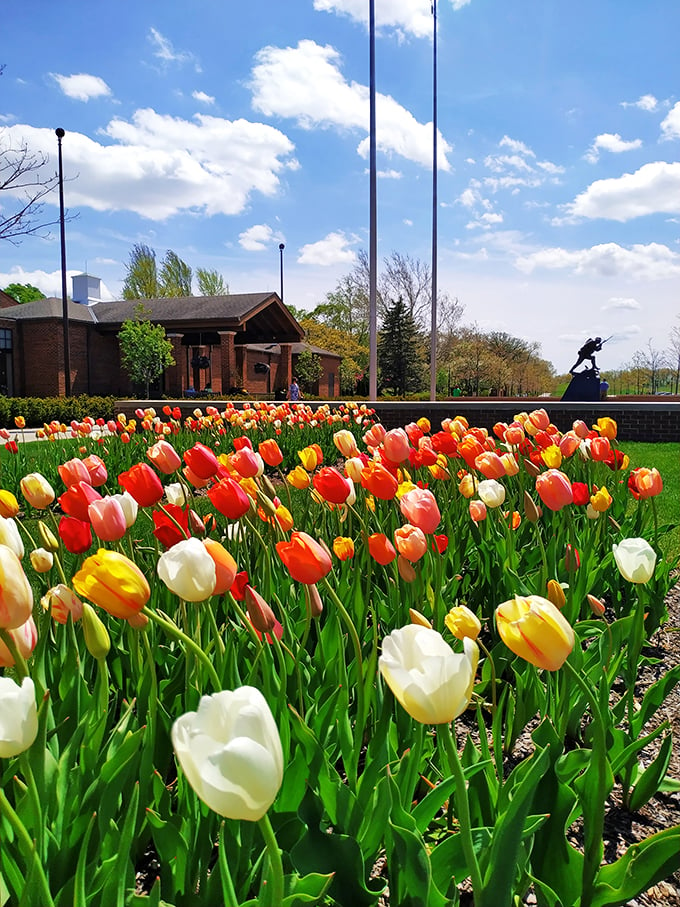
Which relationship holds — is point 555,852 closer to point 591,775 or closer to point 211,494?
point 591,775

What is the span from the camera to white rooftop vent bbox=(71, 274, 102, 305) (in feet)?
131

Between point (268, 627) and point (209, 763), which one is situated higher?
point (209, 763)

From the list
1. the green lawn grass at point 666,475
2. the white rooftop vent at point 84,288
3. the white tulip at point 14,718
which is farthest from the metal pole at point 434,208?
the white rooftop vent at point 84,288

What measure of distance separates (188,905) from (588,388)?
707 inches

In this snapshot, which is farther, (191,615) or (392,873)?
(191,615)

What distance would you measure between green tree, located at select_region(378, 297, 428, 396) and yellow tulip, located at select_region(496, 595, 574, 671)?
41791 mm

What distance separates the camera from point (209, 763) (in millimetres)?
688

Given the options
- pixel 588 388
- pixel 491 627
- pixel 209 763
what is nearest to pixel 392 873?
pixel 209 763

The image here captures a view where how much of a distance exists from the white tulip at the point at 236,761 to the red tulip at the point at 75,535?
1221 millimetres

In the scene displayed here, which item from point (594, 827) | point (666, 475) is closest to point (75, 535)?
point (594, 827)

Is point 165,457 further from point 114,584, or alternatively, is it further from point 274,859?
point 274,859

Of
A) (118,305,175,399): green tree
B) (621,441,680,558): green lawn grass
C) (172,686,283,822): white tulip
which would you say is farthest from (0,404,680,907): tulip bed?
(118,305,175,399): green tree

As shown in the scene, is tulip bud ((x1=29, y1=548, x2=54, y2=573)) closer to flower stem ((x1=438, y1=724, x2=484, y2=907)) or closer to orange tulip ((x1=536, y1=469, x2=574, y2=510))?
flower stem ((x1=438, y1=724, x2=484, y2=907))

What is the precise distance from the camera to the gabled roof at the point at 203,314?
27.6 m
